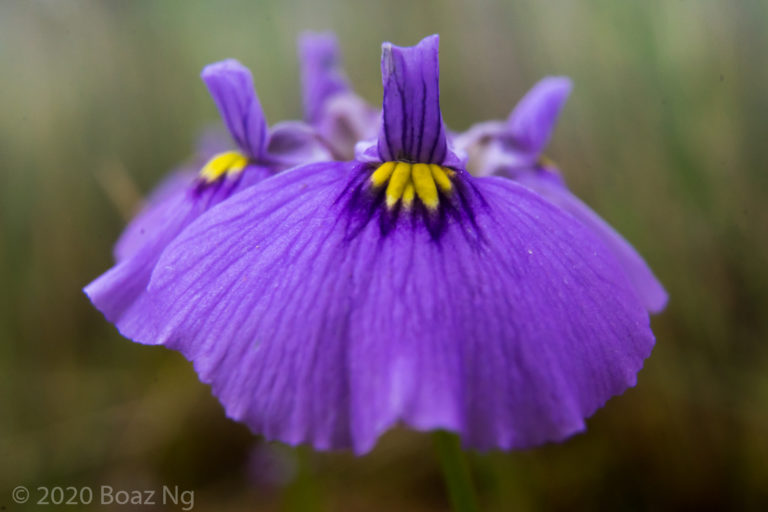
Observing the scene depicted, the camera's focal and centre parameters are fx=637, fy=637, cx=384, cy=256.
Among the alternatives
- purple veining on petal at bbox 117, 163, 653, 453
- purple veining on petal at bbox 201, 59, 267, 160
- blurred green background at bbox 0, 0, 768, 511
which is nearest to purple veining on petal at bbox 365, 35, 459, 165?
purple veining on petal at bbox 117, 163, 653, 453

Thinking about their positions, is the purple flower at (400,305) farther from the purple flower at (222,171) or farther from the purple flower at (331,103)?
the purple flower at (331,103)

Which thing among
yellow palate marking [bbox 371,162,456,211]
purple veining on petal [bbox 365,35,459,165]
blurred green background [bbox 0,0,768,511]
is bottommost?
blurred green background [bbox 0,0,768,511]

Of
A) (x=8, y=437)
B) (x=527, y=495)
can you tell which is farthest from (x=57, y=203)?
(x=527, y=495)

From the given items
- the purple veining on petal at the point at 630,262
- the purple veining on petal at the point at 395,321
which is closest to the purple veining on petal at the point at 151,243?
the purple veining on petal at the point at 395,321

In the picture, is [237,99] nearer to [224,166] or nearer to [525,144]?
[224,166]

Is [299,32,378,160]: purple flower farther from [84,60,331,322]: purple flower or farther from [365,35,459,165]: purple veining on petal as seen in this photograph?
[365,35,459,165]: purple veining on petal

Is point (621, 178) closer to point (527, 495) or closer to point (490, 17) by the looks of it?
point (490, 17)
